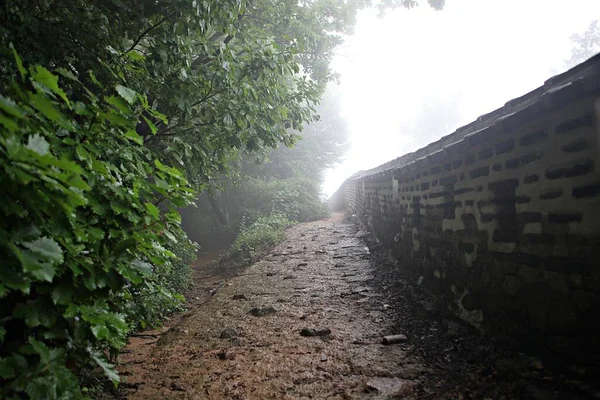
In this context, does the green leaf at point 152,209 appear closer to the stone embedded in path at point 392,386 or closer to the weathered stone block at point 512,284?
the stone embedded in path at point 392,386

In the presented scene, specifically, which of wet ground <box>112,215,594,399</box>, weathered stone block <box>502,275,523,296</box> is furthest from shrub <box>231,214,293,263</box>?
weathered stone block <box>502,275,523,296</box>

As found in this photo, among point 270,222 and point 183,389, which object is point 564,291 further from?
point 270,222

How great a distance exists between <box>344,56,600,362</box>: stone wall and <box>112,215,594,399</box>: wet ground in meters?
0.27

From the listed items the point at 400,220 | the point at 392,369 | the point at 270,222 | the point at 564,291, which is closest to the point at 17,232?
the point at 392,369

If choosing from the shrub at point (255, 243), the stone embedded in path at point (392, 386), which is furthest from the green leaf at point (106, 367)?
the shrub at point (255, 243)

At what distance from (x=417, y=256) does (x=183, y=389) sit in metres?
3.02

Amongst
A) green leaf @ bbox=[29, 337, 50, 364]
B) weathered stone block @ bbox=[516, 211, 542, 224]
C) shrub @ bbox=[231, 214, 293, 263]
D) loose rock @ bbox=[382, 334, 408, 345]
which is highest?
weathered stone block @ bbox=[516, 211, 542, 224]

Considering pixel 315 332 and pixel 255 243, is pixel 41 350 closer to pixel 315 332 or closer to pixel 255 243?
pixel 315 332

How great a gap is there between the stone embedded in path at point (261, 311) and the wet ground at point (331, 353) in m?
0.01

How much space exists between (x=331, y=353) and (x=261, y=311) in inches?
55.0

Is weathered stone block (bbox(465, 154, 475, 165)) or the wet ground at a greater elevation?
weathered stone block (bbox(465, 154, 475, 165))

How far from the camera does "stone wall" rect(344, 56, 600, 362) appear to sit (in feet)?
5.57

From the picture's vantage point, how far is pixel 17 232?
1.11 meters

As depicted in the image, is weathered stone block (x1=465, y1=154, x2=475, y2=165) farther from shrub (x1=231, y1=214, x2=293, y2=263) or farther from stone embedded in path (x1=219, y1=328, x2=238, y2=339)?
shrub (x1=231, y1=214, x2=293, y2=263)
